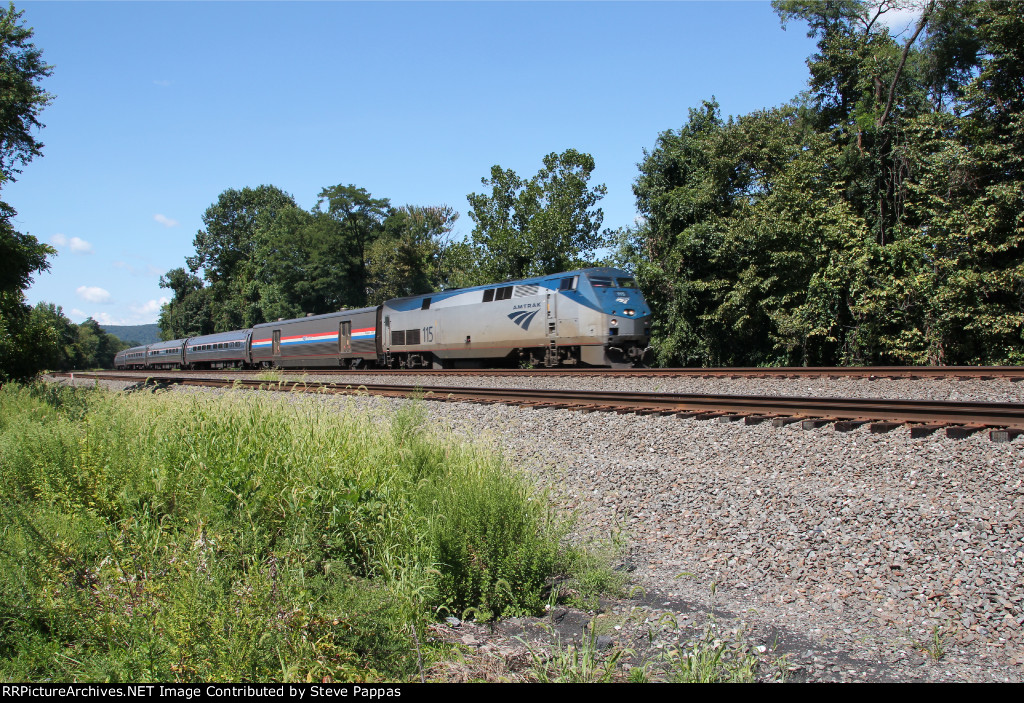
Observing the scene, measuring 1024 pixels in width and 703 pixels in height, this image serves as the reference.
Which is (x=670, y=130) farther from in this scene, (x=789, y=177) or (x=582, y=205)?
(x=582, y=205)

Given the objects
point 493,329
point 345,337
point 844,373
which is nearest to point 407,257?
point 345,337

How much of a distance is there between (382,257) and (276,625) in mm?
55324

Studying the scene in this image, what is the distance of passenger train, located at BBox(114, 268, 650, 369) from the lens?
19.1 metres

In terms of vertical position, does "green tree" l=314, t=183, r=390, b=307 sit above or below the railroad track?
above

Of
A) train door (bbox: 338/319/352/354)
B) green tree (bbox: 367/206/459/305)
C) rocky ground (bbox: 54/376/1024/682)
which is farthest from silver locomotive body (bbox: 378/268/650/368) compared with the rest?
green tree (bbox: 367/206/459/305)

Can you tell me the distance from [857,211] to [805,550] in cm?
1760

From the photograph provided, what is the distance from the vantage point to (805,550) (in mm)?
5043

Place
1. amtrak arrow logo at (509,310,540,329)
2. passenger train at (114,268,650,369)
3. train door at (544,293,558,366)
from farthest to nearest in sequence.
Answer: amtrak arrow logo at (509,310,540,329)
train door at (544,293,558,366)
passenger train at (114,268,650,369)

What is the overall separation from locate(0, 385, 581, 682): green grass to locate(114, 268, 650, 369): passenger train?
12492 millimetres

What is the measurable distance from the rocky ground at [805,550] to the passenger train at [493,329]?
431 inches

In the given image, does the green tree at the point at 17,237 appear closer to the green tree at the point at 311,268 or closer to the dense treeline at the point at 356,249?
the dense treeline at the point at 356,249

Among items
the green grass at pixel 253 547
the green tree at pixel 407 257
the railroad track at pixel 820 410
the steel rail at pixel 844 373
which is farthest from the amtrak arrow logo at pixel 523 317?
the green tree at pixel 407 257

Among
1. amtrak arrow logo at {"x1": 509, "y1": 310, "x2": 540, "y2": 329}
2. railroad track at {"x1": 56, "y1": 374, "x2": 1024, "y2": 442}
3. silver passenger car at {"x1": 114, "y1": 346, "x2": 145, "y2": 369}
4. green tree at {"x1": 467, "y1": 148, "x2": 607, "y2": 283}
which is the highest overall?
green tree at {"x1": 467, "y1": 148, "x2": 607, "y2": 283}

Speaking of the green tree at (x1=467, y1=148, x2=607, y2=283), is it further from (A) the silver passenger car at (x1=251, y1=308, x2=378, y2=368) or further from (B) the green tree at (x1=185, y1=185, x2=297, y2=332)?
(B) the green tree at (x1=185, y1=185, x2=297, y2=332)
